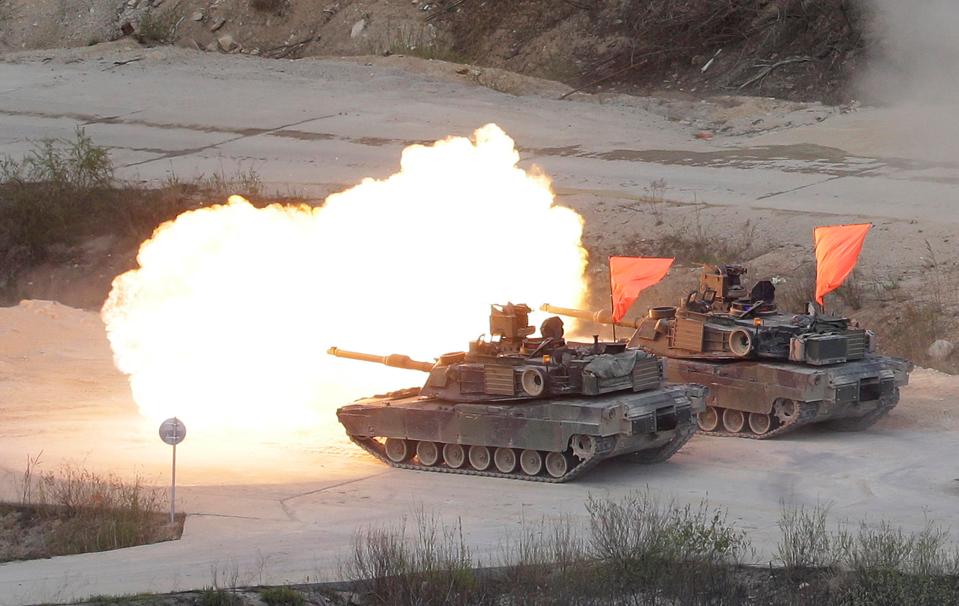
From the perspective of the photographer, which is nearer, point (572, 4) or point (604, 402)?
point (604, 402)

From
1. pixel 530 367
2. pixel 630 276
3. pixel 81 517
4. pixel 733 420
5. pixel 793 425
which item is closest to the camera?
pixel 81 517

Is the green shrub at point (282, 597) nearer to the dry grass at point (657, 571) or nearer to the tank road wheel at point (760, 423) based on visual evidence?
the dry grass at point (657, 571)

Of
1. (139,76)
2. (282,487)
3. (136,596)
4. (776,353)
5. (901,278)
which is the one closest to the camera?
(136,596)

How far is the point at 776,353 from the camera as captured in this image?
22422 millimetres

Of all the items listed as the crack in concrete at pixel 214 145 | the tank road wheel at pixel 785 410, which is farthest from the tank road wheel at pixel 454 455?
the crack in concrete at pixel 214 145

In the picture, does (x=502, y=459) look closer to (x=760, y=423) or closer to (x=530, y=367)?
(x=530, y=367)

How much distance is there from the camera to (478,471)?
2031 centimetres

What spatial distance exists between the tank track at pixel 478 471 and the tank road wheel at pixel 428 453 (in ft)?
0.26

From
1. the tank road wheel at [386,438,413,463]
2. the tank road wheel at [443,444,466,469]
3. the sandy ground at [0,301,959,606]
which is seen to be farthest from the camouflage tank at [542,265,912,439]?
the tank road wheel at [386,438,413,463]

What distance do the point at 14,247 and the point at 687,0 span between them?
20.0 m

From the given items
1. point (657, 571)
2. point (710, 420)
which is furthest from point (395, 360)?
point (657, 571)

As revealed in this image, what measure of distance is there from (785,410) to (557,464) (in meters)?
4.23

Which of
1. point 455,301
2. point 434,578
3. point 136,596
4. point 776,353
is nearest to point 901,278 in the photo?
point 776,353

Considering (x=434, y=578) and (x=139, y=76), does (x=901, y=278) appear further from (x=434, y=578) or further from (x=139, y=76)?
(x=139, y=76)
